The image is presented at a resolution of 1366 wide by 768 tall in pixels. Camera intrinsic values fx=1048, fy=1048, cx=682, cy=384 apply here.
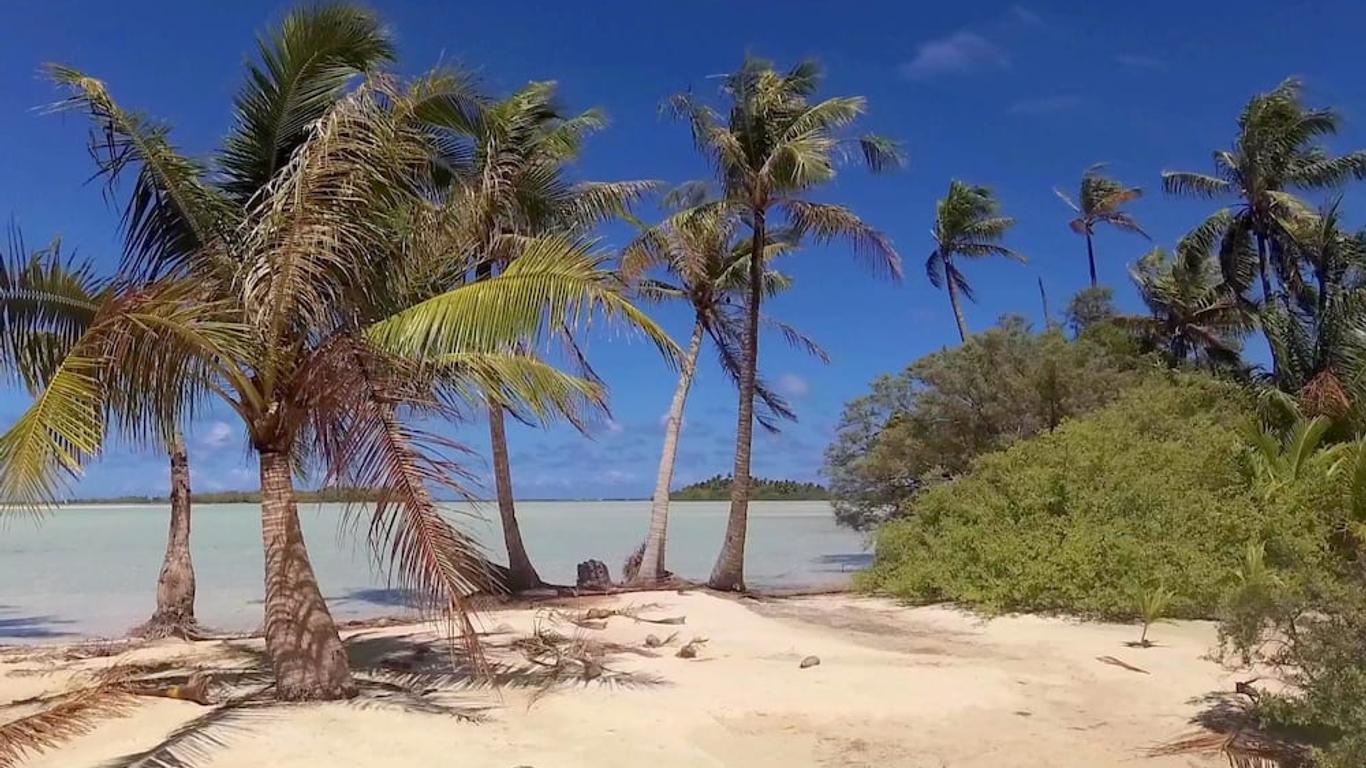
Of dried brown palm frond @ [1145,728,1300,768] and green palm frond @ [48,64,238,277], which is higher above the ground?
green palm frond @ [48,64,238,277]

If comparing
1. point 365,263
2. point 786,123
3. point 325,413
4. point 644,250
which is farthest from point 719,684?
point 786,123

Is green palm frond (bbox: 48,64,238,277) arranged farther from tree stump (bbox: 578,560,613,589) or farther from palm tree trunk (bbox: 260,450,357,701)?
tree stump (bbox: 578,560,613,589)

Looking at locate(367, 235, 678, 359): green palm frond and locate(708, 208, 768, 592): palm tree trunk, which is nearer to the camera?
locate(367, 235, 678, 359): green palm frond

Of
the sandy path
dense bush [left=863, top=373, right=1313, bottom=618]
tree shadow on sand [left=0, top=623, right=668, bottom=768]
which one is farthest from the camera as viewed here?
dense bush [left=863, top=373, right=1313, bottom=618]

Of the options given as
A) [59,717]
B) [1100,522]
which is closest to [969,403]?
[1100,522]

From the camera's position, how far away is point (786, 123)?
19.0 meters

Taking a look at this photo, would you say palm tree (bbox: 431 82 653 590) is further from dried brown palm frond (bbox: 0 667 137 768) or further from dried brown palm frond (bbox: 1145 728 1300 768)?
dried brown palm frond (bbox: 1145 728 1300 768)

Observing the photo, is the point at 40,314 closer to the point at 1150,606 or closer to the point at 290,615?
the point at 290,615

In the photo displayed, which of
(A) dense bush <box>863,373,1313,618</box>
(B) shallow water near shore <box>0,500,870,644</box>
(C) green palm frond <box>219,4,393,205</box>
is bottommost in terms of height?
(B) shallow water near shore <box>0,500,870,644</box>

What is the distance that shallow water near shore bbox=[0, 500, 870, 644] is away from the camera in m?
18.7

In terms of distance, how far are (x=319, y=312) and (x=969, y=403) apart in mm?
17303

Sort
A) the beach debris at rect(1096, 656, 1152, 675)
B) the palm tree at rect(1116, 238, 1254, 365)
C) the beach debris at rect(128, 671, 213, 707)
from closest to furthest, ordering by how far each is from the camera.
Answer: the beach debris at rect(128, 671, 213, 707) < the beach debris at rect(1096, 656, 1152, 675) < the palm tree at rect(1116, 238, 1254, 365)

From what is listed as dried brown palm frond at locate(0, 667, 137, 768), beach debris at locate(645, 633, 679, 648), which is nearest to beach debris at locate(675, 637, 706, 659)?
beach debris at locate(645, 633, 679, 648)

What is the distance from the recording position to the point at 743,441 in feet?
67.0
